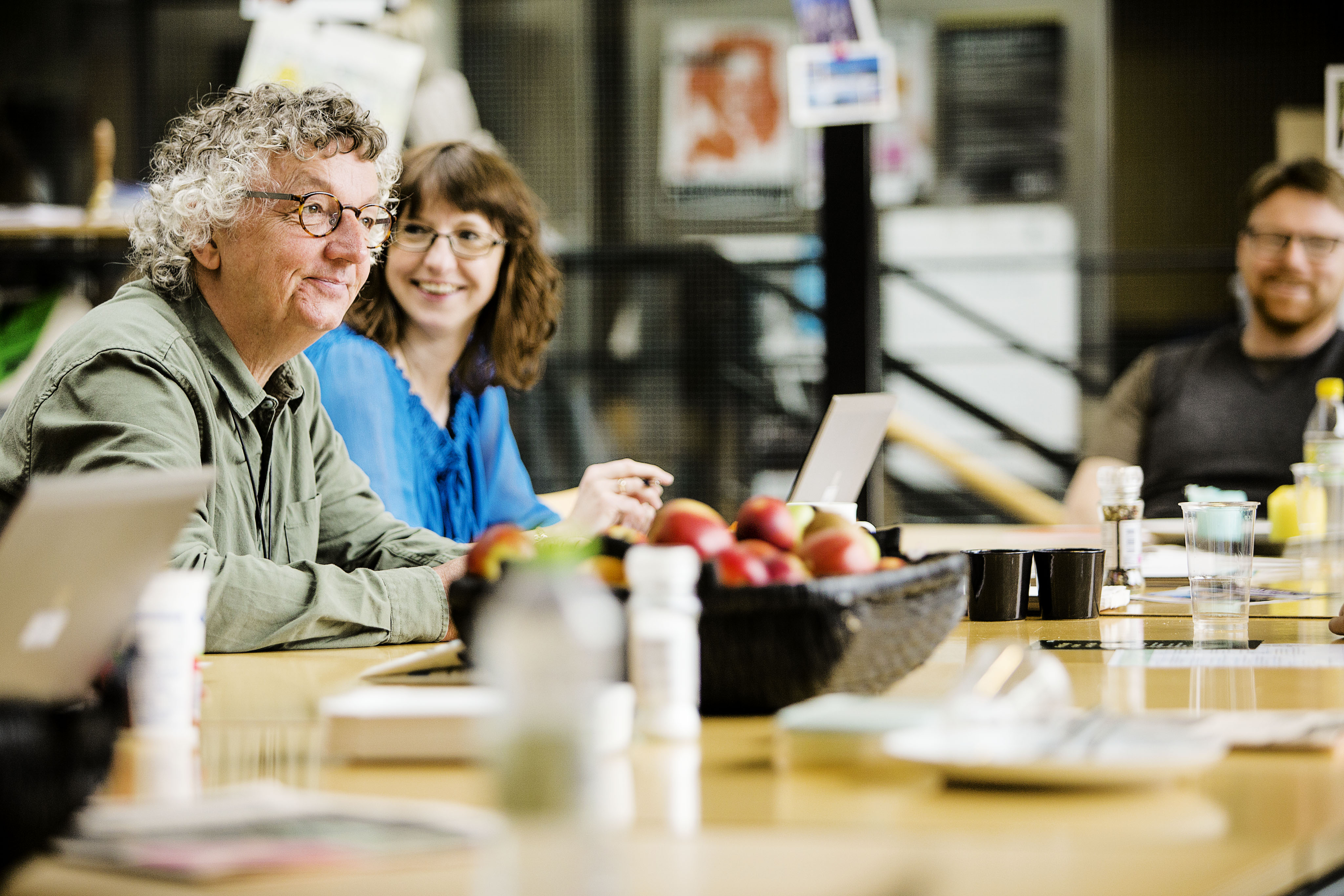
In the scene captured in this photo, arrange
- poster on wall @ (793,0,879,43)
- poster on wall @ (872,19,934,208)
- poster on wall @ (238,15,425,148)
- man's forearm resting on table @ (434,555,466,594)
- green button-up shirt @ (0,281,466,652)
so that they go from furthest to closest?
poster on wall @ (872,19,934,208)
poster on wall @ (238,15,425,148)
poster on wall @ (793,0,879,43)
man's forearm resting on table @ (434,555,466,594)
green button-up shirt @ (0,281,466,652)

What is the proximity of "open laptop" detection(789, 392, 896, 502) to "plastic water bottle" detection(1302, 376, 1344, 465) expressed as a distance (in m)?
0.78

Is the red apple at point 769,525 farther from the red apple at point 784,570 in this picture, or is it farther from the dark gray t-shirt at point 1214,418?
the dark gray t-shirt at point 1214,418

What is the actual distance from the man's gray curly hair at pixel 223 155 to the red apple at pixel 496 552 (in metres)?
0.82

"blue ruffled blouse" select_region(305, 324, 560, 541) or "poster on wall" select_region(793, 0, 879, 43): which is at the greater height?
"poster on wall" select_region(793, 0, 879, 43)

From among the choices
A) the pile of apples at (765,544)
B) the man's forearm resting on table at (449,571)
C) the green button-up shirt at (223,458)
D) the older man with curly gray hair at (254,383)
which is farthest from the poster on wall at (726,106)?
the pile of apples at (765,544)

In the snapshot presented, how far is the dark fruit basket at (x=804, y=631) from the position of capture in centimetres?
104

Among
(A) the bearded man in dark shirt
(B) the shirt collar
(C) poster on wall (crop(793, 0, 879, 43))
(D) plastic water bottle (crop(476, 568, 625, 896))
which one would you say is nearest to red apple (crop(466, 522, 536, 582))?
(D) plastic water bottle (crop(476, 568, 625, 896))

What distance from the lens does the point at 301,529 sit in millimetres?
1856

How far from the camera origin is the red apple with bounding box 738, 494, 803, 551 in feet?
3.91

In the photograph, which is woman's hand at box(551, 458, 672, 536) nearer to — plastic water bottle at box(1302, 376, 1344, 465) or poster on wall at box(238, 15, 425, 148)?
plastic water bottle at box(1302, 376, 1344, 465)

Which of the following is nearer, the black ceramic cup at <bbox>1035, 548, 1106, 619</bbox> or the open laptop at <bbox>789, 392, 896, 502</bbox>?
the black ceramic cup at <bbox>1035, 548, 1106, 619</bbox>

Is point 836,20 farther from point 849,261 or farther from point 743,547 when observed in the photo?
point 743,547

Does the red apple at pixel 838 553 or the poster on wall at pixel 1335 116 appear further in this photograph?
the poster on wall at pixel 1335 116

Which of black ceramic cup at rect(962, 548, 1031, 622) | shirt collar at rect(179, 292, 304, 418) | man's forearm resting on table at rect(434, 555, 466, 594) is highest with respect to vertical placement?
shirt collar at rect(179, 292, 304, 418)
